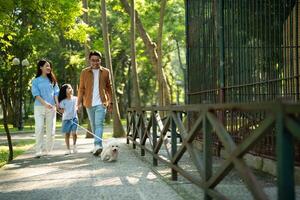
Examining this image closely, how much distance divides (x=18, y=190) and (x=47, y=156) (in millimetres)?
4535

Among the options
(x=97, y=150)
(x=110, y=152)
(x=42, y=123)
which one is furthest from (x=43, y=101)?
(x=110, y=152)

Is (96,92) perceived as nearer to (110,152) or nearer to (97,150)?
(97,150)

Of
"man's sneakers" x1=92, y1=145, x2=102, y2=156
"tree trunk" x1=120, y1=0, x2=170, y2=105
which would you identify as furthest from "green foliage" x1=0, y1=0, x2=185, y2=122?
"man's sneakers" x1=92, y1=145, x2=102, y2=156

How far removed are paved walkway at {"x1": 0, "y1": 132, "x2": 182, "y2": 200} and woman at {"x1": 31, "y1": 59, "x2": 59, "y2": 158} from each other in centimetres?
60

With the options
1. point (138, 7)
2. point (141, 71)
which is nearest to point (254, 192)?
point (138, 7)

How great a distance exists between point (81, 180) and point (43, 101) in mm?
3479

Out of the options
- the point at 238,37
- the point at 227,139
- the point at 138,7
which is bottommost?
the point at 227,139

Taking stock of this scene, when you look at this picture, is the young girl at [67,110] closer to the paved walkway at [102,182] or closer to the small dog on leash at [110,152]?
the paved walkway at [102,182]

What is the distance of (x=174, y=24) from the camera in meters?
36.1

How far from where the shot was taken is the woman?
10492 millimetres

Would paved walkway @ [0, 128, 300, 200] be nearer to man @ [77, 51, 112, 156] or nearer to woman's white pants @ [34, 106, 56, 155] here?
woman's white pants @ [34, 106, 56, 155]

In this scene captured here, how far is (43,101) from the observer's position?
412 inches

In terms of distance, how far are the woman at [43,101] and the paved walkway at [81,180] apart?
0.60m

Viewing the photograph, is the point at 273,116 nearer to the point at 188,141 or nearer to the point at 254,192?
the point at 254,192
